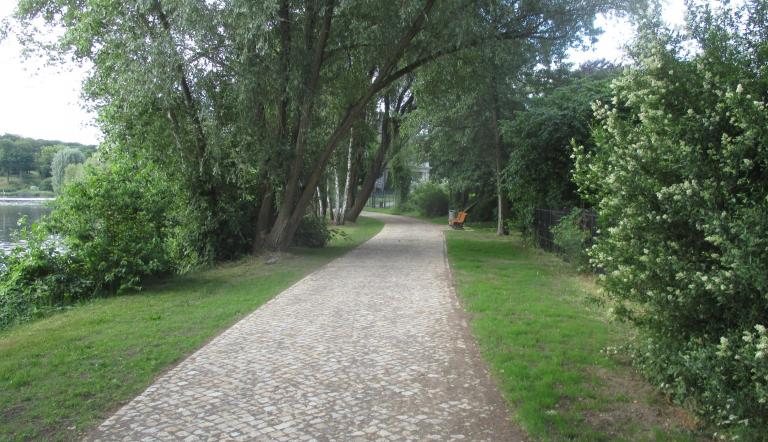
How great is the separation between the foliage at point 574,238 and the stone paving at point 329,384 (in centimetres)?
453

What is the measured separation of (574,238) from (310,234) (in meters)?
9.21

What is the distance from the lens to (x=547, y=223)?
16938 millimetres

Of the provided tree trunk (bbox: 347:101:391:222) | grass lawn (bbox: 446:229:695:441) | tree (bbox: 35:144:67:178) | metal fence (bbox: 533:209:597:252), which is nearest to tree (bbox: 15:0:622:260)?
metal fence (bbox: 533:209:597:252)

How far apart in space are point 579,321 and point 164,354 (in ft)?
17.6

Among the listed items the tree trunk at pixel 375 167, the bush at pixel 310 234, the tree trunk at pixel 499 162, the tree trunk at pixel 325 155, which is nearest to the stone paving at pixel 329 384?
the tree trunk at pixel 325 155

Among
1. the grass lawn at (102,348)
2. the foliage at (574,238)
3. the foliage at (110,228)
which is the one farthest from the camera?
the foliage at (574,238)

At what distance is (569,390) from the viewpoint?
5.00m

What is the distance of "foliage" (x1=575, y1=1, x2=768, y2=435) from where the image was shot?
3.46 metres

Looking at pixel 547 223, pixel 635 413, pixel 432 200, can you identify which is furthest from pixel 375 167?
pixel 635 413

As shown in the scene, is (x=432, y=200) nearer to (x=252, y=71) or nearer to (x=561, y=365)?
(x=252, y=71)

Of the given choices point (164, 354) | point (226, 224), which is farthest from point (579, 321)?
point (226, 224)

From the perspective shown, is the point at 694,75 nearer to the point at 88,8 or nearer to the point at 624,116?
the point at 624,116

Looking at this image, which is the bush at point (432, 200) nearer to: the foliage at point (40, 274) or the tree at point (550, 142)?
the tree at point (550, 142)

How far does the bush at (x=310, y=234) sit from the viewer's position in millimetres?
18688
